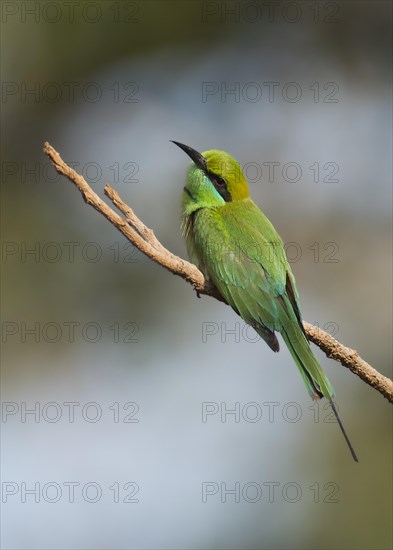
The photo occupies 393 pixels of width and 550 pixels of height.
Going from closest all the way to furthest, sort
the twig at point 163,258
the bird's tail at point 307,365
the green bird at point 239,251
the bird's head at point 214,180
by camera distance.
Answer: the twig at point 163,258 < the bird's tail at point 307,365 < the green bird at point 239,251 < the bird's head at point 214,180

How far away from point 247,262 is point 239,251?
0.21 feet

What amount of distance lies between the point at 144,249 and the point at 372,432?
329cm

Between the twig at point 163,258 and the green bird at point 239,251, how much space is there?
255 mm

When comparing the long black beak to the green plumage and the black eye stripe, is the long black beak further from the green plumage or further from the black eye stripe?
the green plumage

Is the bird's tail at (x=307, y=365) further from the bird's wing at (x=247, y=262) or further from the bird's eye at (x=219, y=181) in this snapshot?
the bird's eye at (x=219, y=181)

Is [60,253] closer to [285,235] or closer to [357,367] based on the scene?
[285,235]

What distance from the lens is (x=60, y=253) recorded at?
21.1 feet

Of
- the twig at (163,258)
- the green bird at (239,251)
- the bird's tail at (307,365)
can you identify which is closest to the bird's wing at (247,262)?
the green bird at (239,251)

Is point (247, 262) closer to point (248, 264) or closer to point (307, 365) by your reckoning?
point (248, 264)

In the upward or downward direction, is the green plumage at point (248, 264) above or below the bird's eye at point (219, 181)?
below

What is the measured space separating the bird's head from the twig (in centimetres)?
64

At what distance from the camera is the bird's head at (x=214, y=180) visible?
3971mm

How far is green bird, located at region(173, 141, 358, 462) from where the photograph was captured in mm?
3551

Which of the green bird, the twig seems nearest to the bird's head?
the green bird
